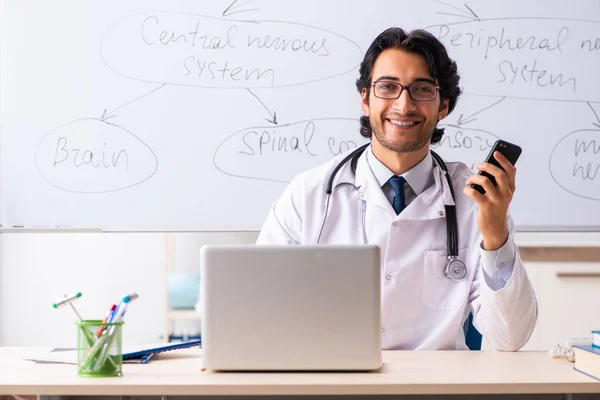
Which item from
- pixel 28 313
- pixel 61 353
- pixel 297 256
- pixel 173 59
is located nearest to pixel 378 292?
pixel 297 256

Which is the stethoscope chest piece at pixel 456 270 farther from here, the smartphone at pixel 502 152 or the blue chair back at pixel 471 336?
the smartphone at pixel 502 152

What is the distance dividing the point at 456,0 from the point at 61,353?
1790 millimetres

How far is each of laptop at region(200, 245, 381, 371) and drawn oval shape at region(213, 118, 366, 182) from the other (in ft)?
4.48

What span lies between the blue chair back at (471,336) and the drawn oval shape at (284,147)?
0.94m

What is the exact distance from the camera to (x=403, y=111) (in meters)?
1.95

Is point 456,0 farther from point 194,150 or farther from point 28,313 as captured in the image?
point 28,313

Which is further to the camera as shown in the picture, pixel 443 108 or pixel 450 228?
pixel 443 108

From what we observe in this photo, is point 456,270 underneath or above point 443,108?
underneath

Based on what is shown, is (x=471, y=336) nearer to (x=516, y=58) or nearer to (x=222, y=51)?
(x=516, y=58)

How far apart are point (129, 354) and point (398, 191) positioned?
0.84m

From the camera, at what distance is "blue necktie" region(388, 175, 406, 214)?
1943 mm

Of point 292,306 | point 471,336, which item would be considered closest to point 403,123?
point 471,336

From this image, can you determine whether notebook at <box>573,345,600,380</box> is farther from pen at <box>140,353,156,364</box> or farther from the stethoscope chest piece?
pen at <box>140,353,156,364</box>

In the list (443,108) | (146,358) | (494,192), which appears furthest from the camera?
(443,108)
